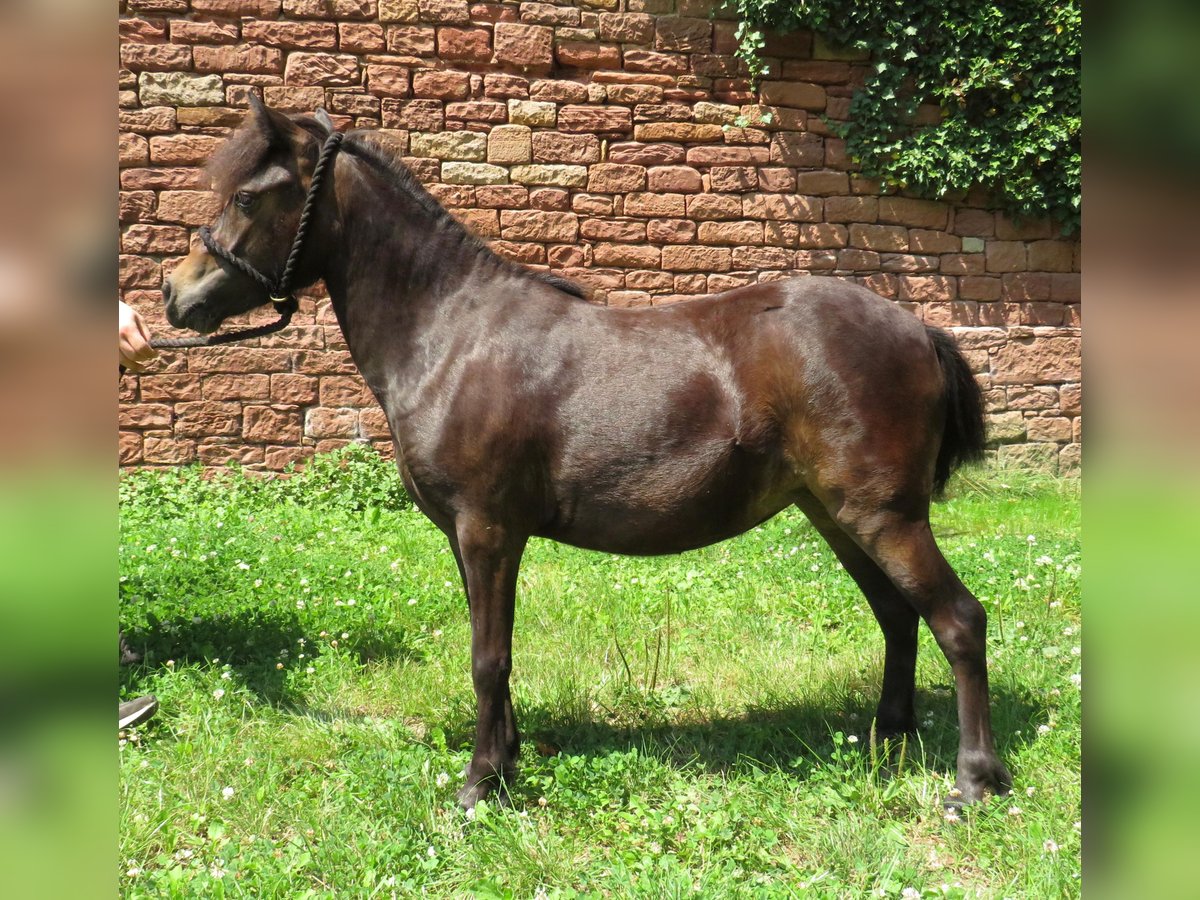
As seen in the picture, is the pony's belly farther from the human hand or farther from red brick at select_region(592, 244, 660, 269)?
red brick at select_region(592, 244, 660, 269)

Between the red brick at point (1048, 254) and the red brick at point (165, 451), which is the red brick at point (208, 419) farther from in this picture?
the red brick at point (1048, 254)

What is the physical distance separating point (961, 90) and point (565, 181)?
3602mm

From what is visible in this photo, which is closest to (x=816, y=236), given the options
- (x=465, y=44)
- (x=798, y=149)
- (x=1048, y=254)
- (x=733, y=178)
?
(x=798, y=149)

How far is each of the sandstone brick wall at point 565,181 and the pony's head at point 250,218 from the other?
4.76 m

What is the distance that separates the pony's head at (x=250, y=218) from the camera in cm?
314

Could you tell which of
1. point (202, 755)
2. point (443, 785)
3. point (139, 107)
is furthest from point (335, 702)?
point (139, 107)

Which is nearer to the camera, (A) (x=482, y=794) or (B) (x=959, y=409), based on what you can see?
(A) (x=482, y=794)

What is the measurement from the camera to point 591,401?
126 inches

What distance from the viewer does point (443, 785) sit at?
319cm

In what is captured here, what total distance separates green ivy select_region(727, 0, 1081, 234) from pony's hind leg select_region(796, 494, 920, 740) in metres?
5.85

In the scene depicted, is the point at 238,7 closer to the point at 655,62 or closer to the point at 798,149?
the point at 655,62

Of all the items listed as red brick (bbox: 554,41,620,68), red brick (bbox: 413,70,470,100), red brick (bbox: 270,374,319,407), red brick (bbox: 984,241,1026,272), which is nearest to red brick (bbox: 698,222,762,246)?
red brick (bbox: 554,41,620,68)

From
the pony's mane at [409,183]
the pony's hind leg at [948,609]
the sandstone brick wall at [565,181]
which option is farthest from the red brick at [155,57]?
the pony's hind leg at [948,609]
